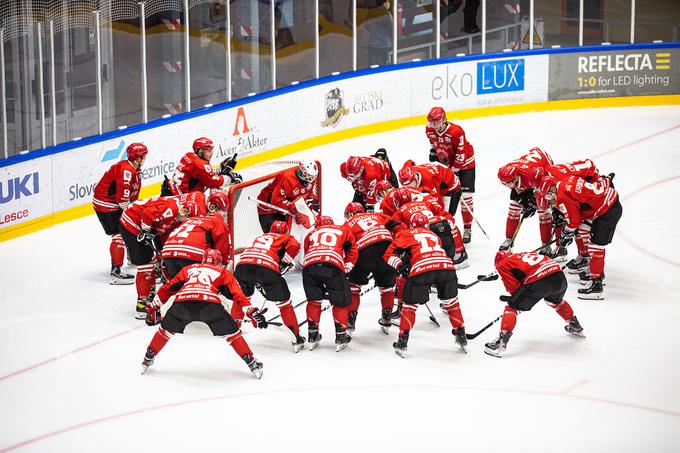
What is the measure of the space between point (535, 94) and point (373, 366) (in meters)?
9.16

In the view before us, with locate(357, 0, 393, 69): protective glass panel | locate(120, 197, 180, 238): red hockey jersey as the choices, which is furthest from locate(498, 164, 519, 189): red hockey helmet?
locate(357, 0, 393, 69): protective glass panel

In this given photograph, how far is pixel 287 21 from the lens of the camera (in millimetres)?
14633

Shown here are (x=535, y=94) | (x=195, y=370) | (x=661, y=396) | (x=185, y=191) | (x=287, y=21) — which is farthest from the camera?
(x=535, y=94)

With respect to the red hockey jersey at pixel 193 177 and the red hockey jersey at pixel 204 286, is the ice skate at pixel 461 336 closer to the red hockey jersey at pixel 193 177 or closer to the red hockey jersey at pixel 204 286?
the red hockey jersey at pixel 204 286

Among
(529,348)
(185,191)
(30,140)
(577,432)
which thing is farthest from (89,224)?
(577,432)

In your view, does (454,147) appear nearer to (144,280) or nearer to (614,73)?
(144,280)

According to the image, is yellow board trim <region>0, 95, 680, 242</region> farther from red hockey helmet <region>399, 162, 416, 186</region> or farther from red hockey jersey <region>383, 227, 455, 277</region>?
red hockey jersey <region>383, 227, 455, 277</region>

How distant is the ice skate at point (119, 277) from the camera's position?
33.0 ft

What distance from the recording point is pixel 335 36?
49.9 feet

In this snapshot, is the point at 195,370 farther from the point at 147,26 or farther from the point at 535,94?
the point at 535,94

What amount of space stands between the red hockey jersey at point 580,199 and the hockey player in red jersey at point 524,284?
1243 millimetres

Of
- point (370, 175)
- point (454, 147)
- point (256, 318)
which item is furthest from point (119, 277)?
point (454, 147)

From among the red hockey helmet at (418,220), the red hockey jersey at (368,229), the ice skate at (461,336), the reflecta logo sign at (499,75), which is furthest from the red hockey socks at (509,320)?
the reflecta logo sign at (499,75)

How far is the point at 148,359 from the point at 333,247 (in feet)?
5.10
